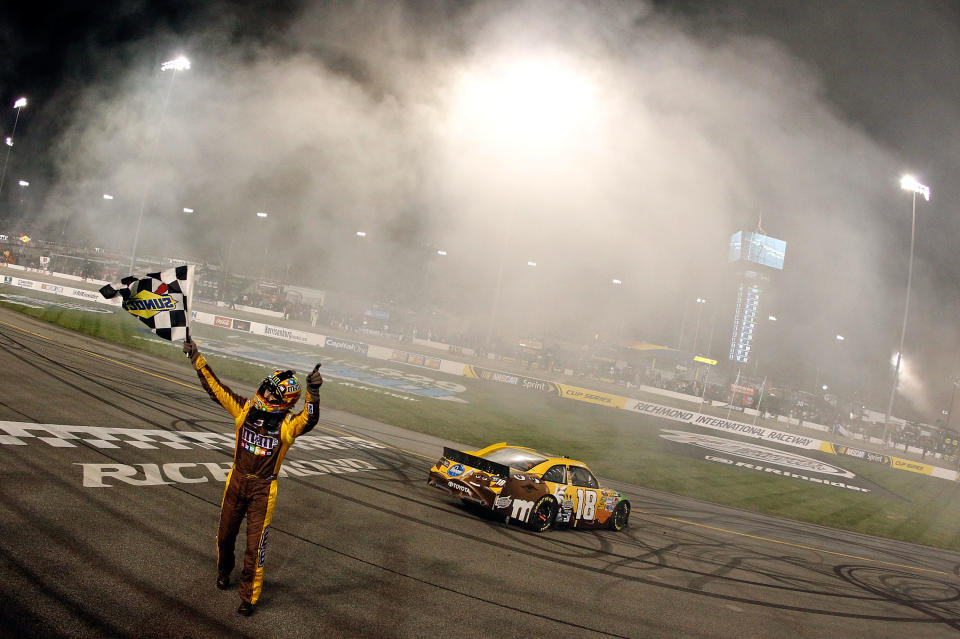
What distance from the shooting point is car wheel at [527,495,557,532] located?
8125mm

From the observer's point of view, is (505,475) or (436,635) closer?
(436,635)

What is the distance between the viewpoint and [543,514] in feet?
27.1

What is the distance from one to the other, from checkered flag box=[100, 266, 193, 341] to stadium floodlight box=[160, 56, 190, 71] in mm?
16804

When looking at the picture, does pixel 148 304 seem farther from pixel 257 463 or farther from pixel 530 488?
pixel 530 488

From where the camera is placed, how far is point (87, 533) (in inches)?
180

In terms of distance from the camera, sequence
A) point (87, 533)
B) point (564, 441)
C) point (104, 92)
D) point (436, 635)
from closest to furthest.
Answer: point (436, 635) → point (87, 533) → point (564, 441) → point (104, 92)

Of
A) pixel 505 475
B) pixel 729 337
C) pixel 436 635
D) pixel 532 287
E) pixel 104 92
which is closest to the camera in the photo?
pixel 436 635

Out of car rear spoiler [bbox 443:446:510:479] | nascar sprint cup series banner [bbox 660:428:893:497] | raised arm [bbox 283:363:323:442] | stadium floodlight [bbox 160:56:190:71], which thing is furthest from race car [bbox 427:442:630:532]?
stadium floodlight [bbox 160:56:190:71]

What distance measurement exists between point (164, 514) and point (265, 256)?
114 ft

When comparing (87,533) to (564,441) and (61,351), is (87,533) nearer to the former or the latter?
(61,351)

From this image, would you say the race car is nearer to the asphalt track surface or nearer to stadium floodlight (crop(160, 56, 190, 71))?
the asphalt track surface

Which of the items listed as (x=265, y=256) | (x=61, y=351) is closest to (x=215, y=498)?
(x=61, y=351)

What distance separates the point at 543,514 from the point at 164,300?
5.92 metres

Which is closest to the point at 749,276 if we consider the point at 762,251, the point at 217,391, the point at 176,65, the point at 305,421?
the point at 762,251
